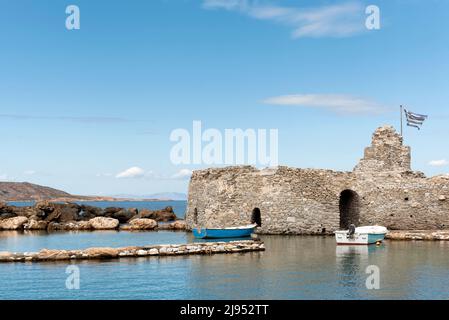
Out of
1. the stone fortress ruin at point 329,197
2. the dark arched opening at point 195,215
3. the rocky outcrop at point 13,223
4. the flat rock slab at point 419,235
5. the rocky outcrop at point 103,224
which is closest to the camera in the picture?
the flat rock slab at point 419,235

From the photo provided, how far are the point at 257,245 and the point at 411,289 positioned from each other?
30.4 ft

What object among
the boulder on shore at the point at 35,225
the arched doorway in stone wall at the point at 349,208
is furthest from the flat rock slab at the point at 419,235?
the boulder on shore at the point at 35,225

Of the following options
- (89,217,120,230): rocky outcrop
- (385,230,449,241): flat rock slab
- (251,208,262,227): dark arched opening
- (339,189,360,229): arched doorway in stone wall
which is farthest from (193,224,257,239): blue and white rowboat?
(89,217,120,230): rocky outcrop

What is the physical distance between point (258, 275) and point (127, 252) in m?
6.30

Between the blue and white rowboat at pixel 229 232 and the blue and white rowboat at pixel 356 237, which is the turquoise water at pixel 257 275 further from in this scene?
the blue and white rowboat at pixel 229 232

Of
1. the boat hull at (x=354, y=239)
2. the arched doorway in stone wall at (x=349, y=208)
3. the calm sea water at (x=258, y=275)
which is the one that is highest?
the arched doorway in stone wall at (x=349, y=208)

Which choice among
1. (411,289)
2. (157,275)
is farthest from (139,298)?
(411,289)

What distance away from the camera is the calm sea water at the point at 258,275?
1505 centimetres

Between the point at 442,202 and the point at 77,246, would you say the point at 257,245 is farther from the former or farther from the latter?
the point at 442,202

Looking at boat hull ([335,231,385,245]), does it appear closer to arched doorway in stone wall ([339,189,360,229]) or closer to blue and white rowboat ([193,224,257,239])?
blue and white rowboat ([193,224,257,239])

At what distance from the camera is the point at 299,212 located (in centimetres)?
2994

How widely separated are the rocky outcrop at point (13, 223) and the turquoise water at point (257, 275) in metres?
20.5

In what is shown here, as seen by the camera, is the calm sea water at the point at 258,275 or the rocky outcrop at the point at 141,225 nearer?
the calm sea water at the point at 258,275

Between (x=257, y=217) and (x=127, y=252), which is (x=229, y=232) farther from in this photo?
(x=127, y=252)
